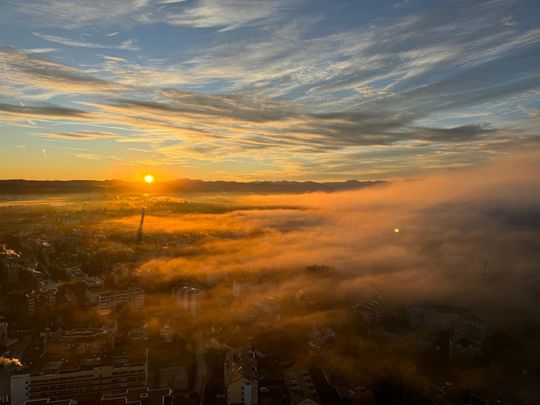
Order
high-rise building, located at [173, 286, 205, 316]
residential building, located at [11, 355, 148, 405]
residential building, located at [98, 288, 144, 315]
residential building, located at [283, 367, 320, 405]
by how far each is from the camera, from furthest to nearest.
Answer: high-rise building, located at [173, 286, 205, 316] < residential building, located at [98, 288, 144, 315] < residential building, located at [11, 355, 148, 405] < residential building, located at [283, 367, 320, 405]

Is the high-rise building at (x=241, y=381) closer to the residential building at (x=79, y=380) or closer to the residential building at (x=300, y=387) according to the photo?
the residential building at (x=300, y=387)

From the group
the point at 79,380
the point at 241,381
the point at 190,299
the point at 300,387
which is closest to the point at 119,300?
the point at 190,299

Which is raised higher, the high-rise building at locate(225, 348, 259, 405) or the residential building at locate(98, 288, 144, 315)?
the residential building at locate(98, 288, 144, 315)

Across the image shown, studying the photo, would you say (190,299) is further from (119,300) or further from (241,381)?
(241,381)

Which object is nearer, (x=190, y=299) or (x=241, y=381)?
(x=241, y=381)

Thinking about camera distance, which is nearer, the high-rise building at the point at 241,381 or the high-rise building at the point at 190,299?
the high-rise building at the point at 241,381

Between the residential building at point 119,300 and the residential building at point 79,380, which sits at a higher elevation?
the residential building at point 119,300

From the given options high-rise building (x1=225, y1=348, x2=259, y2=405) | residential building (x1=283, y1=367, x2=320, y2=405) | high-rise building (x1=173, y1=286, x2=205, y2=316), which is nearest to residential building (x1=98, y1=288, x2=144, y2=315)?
high-rise building (x1=173, y1=286, x2=205, y2=316)

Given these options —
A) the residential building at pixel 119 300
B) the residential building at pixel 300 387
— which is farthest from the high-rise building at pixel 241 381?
the residential building at pixel 119 300

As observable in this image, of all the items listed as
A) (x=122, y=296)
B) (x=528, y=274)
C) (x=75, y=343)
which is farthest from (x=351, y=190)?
(x=75, y=343)

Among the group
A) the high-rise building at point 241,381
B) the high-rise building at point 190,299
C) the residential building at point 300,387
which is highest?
the high-rise building at point 190,299

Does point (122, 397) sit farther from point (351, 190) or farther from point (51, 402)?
point (351, 190)

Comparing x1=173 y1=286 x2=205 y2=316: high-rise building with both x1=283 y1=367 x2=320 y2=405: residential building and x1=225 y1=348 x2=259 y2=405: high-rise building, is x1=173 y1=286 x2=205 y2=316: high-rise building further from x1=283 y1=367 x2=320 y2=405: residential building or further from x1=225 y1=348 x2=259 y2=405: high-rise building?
x1=283 y1=367 x2=320 y2=405: residential building
